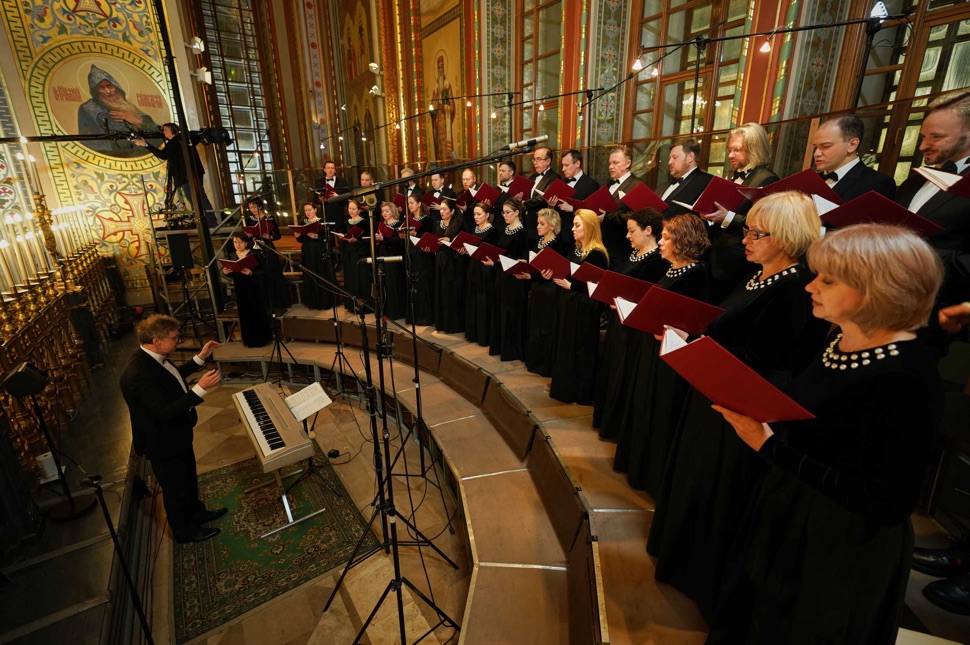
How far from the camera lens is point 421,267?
17.2 feet

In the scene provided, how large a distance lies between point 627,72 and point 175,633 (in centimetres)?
706

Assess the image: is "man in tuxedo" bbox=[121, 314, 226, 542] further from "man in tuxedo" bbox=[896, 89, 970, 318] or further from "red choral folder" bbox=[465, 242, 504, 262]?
"man in tuxedo" bbox=[896, 89, 970, 318]

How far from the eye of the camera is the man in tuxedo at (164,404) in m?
2.75

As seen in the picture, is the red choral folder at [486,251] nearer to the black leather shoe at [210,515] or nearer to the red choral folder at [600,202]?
the red choral folder at [600,202]

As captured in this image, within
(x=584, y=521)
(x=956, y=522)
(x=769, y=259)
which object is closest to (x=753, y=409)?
(x=769, y=259)

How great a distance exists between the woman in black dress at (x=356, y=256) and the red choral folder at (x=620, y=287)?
13.0 ft

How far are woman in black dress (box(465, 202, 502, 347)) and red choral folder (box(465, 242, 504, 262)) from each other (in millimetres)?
339


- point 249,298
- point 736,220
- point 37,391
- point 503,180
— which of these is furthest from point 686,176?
point 249,298

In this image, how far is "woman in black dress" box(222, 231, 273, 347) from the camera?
212 inches

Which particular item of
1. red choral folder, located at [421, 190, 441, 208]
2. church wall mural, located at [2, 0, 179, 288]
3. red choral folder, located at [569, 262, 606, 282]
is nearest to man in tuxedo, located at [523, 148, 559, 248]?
red choral folder, located at [421, 190, 441, 208]

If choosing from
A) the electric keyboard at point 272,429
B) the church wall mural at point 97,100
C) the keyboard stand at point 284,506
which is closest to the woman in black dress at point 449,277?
the electric keyboard at point 272,429

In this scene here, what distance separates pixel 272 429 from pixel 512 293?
2245 mm

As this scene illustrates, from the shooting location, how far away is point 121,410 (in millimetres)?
4277

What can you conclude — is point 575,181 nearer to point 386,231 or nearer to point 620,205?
point 620,205
